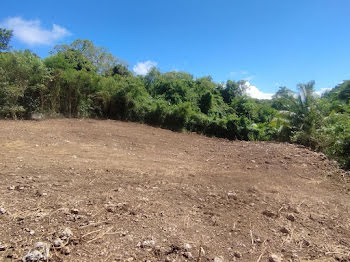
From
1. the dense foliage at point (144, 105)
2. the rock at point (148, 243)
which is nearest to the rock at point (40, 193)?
the rock at point (148, 243)

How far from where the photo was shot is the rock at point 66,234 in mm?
1480

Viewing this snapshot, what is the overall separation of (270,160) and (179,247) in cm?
367

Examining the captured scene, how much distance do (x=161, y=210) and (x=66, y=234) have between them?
86 cm

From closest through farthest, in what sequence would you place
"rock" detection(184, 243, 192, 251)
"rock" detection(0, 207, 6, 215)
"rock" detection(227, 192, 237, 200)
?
"rock" detection(184, 243, 192, 251) < "rock" detection(0, 207, 6, 215) < "rock" detection(227, 192, 237, 200)

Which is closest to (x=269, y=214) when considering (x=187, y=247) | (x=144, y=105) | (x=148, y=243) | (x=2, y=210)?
(x=187, y=247)

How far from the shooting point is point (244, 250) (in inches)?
62.1

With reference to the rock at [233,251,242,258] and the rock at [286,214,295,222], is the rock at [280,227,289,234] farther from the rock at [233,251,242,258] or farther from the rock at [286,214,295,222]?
the rock at [233,251,242,258]

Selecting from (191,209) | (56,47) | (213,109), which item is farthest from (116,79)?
(56,47)

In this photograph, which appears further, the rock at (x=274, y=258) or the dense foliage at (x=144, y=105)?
the dense foliage at (x=144, y=105)

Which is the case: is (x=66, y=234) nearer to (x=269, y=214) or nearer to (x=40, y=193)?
(x=40, y=193)

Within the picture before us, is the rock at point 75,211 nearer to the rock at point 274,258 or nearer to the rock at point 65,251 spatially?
the rock at point 65,251

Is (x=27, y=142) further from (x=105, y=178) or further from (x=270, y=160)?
(x=270, y=160)

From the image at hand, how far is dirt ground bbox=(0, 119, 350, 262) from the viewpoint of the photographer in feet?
4.88

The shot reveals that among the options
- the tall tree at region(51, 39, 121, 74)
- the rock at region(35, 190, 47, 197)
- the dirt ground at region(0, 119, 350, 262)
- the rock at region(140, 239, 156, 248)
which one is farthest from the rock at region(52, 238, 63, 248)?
the tall tree at region(51, 39, 121, 74)
